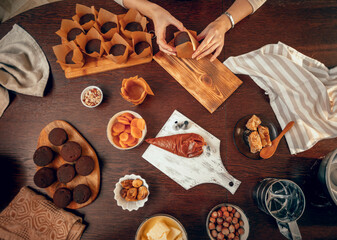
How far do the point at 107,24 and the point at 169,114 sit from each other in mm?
662

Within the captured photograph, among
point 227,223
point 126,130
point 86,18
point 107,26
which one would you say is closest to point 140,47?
point 107,26

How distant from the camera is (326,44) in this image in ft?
3.68

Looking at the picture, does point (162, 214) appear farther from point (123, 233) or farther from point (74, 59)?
point (74, 59)

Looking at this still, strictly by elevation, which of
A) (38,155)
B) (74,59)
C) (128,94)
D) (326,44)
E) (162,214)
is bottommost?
(162,214)

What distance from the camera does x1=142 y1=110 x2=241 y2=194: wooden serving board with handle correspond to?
3.28 ft

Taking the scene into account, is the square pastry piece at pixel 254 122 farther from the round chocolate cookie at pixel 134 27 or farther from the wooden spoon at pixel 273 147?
the round chocolate cookie at pixel 134 27

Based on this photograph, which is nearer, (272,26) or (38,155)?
(38,155)

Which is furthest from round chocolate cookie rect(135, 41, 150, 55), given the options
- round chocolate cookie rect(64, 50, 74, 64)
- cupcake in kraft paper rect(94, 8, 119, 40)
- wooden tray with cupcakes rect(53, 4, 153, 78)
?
round chocolate cookie rect(64, 50, 74, 64)

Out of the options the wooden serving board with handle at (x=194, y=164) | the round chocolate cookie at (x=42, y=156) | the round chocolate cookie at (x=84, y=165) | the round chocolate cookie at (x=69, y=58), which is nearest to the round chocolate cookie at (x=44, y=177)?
the round chocolate cookie at (x=42, y=156)

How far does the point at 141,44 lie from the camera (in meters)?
1.10

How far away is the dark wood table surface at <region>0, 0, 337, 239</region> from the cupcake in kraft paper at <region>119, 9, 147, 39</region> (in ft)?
0.53

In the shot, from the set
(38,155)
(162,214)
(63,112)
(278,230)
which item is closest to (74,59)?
(63,112)

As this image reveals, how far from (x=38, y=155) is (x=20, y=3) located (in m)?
2.38

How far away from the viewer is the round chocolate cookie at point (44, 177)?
98 cm
